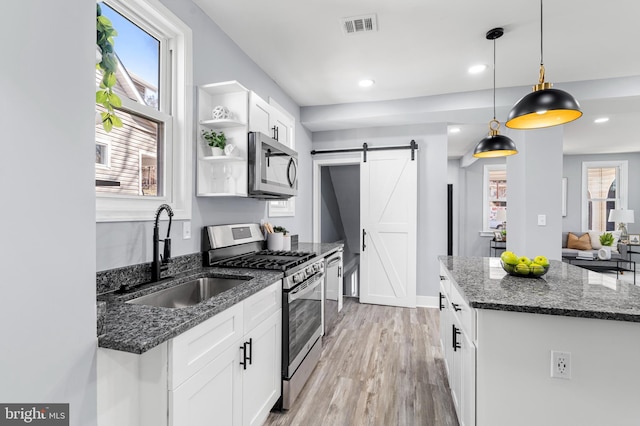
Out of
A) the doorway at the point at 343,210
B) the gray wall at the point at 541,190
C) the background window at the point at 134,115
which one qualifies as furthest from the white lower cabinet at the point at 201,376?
the doorway at the point at 343,210

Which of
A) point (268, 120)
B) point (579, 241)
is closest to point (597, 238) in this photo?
point (579, 241)

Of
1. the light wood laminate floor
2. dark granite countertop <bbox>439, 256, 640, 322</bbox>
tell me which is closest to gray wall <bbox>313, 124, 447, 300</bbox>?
the light wood laminate floor

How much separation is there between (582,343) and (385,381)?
1513 mm

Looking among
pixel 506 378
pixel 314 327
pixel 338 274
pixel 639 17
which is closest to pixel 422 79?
pixel 639 17

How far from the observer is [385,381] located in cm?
248

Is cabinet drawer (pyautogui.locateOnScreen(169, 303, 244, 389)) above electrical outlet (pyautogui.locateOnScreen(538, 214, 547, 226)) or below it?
below

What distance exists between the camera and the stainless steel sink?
168cm

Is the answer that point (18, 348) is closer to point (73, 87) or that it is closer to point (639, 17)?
point (73, 87)

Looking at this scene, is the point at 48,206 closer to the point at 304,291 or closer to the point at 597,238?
the point at 304,291

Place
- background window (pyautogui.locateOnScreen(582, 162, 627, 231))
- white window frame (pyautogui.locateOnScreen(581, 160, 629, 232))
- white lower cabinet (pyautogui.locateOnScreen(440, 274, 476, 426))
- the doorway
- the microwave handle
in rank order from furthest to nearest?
background window (pyautogui.locateOnScreen(582, 162, 627, 231))
white window frame (pyautogui.locateOnScreen(581, 160, 629, 232))
the doorway
the microwave handle
white lower cabinet (pyautogui.locateOnScreen(440, 274, 476, 426))

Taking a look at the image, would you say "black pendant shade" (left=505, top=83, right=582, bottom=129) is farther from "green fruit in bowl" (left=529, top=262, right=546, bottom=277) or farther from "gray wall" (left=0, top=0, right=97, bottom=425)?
"gray wall" (left=0, top=0, right=97, bottom=425)

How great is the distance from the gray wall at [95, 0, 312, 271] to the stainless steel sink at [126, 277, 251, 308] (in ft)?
0.81

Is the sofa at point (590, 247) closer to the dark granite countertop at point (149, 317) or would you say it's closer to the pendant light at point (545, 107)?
the pendant light at point (545, 107)

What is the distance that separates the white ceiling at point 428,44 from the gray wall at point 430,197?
0.61 meters
